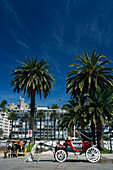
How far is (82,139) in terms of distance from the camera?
1142cm

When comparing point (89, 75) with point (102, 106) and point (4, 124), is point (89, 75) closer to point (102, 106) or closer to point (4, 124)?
point (102, 106)

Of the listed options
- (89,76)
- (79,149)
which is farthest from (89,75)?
(79,149)

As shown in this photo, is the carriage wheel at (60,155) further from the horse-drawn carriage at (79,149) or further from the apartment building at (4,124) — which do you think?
the apartment building at (4,124)

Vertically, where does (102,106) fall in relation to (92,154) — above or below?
above

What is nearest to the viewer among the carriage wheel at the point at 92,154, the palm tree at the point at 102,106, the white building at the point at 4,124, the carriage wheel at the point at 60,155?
the carriage wheel at the point at 92,154

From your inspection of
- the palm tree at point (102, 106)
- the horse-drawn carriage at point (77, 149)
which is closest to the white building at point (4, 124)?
the palm tree at point (102, 106)

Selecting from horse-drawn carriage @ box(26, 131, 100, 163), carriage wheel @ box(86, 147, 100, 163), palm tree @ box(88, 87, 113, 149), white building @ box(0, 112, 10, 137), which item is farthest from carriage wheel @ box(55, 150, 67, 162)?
white building @ box(0, 112, 10, 137)

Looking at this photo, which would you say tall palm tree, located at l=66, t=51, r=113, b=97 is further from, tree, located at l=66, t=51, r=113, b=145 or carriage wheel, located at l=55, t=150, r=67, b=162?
carriage wheel, located at l=55, t=150, r=67, b=162

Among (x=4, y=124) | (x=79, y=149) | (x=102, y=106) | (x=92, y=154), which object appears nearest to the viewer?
(x=92, y=154)

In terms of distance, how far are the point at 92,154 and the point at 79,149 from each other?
882mm

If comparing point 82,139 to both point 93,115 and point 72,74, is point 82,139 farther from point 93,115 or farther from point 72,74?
point 72,74

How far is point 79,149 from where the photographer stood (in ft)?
36.5

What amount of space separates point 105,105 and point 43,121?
116205mm

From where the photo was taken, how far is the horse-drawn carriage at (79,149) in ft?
35.8
